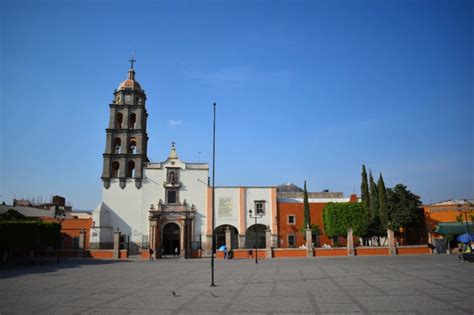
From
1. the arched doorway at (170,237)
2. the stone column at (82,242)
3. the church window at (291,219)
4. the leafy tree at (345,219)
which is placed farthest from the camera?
the church window at (291,219)

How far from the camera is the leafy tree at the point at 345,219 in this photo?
39000 mm

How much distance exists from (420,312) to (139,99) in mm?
39493

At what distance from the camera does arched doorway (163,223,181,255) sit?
133 feet

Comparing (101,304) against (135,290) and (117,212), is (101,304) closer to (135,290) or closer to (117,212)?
(135,290)

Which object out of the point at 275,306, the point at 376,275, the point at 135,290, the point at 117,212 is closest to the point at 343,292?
the point at 275,306

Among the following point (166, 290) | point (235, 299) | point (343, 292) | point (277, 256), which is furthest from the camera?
point (277, 256)

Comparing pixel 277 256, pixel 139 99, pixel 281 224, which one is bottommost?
pixel 277 256

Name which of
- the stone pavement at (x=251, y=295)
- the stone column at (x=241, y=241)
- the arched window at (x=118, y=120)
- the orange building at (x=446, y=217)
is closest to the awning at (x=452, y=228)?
the orange building at (x=446, y=217)

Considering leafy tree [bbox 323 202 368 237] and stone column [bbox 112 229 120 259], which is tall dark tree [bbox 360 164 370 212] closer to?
leafy tree [bbox 323 202 368 237]

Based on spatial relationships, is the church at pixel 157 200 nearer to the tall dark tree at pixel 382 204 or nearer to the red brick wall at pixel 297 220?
the red brick wall at pixel 297 220

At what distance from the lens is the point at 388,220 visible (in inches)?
1513

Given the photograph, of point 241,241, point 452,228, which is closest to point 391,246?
point 452,228

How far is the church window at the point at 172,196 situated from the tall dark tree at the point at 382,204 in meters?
22.5

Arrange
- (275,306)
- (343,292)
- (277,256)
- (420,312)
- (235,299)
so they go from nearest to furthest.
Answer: (420,312) < (275,306) < (235,299) < (343,292) < (277,256)
